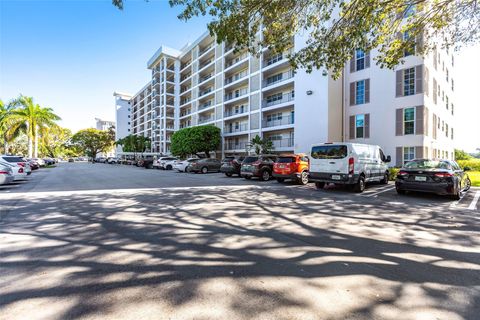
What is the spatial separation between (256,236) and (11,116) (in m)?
36.2

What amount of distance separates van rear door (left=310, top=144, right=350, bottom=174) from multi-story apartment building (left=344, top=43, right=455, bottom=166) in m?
12.0

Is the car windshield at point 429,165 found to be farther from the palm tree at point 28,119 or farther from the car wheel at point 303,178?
the palm tree at point 28,119

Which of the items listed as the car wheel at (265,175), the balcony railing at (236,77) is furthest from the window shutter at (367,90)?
the balcony railing at (236,77)

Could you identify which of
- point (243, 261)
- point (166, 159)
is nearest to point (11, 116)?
point (166, 159)

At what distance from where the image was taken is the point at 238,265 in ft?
10.9

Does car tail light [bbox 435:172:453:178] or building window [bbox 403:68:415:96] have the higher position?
building window [bbox 403:68:415:96]

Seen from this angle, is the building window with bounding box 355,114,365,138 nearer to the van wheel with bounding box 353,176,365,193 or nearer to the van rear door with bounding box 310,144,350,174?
the van wheel with bounding box 353,176,365,193

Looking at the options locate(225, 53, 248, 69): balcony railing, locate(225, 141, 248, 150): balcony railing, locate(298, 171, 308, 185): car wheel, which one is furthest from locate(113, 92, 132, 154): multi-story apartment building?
locate(298, 171, 308, 185): car wheel

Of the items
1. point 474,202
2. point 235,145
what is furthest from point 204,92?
point 474,202

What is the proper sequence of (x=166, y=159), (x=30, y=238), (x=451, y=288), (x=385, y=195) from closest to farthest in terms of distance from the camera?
(x=451, y=288)
(x=30, y=238)
(x=385, y=195)
(x=166, y=159)

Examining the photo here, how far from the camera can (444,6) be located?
9.59 meters

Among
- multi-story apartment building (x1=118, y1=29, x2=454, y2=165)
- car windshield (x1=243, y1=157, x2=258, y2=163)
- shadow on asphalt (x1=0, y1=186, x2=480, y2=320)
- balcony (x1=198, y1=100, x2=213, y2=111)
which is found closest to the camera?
shadow on asphalt (x1=0, y1=186, x2=480, y2=320)

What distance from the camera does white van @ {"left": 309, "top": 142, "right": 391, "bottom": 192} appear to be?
33.1ft

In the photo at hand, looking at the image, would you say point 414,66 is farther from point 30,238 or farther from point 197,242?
point 30,238
